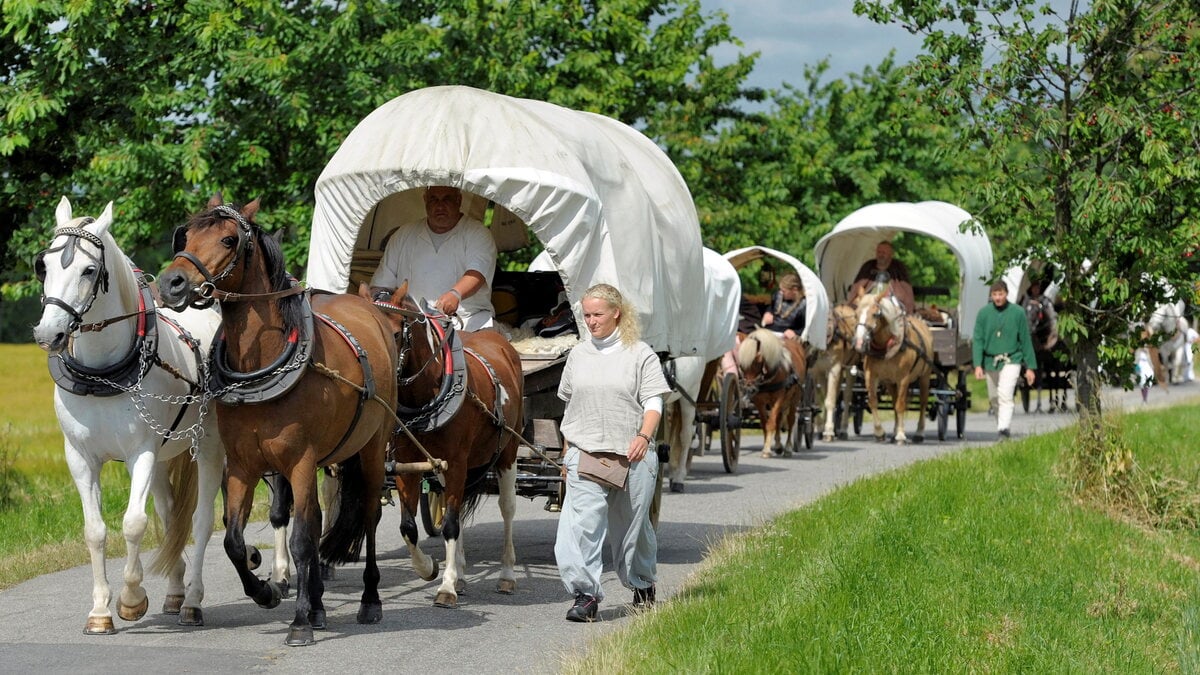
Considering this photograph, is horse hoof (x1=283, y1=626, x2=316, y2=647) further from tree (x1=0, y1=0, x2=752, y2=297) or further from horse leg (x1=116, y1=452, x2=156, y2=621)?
tree (x1=0, y1=0, x2=752, y2=297)

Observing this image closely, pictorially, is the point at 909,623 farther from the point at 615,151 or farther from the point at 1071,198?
the point at 1071,198

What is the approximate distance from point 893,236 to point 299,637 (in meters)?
19.0

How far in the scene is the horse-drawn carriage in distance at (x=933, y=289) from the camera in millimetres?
23547

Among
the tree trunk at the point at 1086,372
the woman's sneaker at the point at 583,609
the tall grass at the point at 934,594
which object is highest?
the tree trunk at the point at 1086,372

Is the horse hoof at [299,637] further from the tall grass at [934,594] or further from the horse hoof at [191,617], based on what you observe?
the tall grass at [934,594]

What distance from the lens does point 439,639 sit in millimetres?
8094

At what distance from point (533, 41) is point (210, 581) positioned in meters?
19.3

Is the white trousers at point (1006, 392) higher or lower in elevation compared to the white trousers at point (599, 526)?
higher

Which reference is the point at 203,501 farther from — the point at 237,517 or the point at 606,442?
the point at 606,442

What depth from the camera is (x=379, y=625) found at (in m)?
8.52

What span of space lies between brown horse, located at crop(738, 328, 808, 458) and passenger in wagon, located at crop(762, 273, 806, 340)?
1.97 feet

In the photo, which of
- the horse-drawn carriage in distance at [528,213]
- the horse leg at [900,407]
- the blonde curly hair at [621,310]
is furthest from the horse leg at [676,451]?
the blonde curly hair at [621,310]

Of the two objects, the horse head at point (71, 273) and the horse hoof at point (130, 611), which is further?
the horse hoof at point (130, 611)

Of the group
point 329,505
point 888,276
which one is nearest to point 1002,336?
point 888,276
